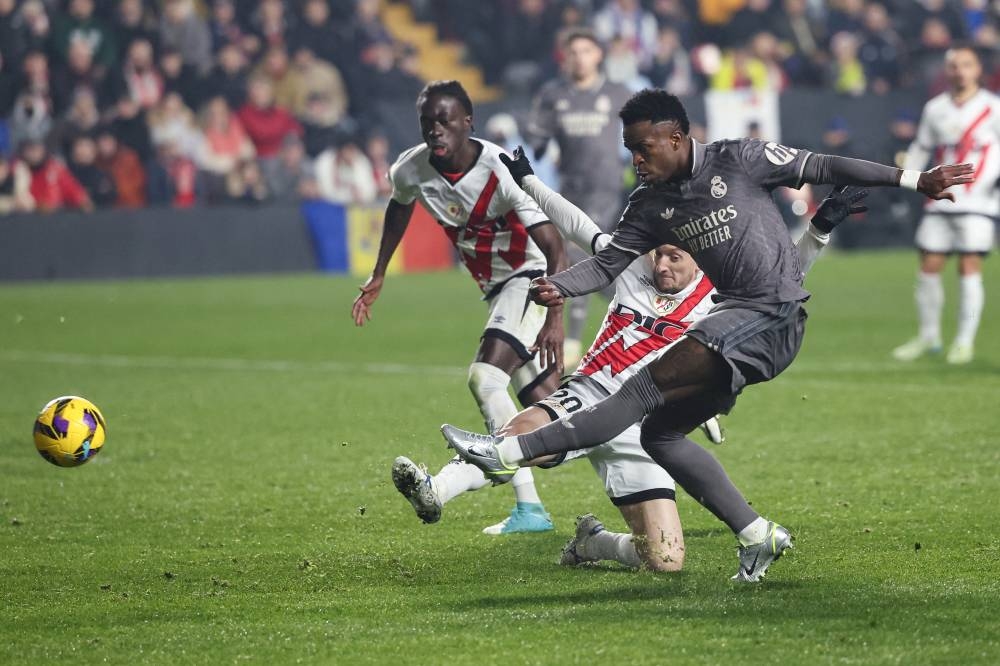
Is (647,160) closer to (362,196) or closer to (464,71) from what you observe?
(362,196)

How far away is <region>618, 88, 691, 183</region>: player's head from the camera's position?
5.63 metres

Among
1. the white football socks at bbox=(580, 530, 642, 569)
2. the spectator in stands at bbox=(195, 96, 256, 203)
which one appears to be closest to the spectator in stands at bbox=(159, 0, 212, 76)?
the spectator in stands at bbox=(195, 96, 256, 203)

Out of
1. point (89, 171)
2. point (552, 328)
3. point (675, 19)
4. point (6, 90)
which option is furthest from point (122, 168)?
point (552, 328)

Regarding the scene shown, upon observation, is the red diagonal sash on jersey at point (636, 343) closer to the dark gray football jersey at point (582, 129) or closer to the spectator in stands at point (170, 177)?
the dark gray football jersey at point (582, 129)

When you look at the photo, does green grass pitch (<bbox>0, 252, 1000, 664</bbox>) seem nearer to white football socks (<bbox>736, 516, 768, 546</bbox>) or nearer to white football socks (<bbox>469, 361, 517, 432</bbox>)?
white football socks (<bbox>736, 516, 768, 546</bbox>)

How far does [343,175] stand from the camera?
23.9 metres

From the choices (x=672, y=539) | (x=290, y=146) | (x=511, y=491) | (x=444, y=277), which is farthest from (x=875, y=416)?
(x=290, y=146)

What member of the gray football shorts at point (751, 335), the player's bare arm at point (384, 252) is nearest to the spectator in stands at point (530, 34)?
the player's bare arm at point (384, 252)

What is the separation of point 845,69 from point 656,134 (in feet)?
73.7

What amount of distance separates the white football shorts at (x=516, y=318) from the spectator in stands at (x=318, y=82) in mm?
17370

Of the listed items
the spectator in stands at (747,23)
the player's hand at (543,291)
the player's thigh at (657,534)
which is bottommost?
the player's thigh at (657,534)

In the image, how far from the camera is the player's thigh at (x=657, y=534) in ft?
20.0

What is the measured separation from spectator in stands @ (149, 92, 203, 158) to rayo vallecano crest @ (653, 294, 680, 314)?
674 inches

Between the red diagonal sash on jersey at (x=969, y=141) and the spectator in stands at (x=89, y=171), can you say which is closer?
the red diagonal sash on jersey at (x=969, y=141)
